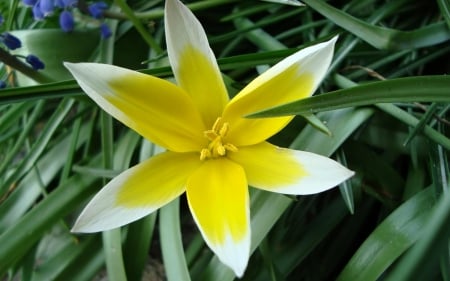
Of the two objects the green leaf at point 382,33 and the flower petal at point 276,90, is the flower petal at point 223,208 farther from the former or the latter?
the green leaf at point 382,33

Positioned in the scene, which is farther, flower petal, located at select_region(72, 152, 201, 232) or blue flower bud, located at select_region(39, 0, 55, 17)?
blue flower bud, located at select_region(39, 0, 55, 17)

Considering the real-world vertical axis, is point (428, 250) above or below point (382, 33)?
below

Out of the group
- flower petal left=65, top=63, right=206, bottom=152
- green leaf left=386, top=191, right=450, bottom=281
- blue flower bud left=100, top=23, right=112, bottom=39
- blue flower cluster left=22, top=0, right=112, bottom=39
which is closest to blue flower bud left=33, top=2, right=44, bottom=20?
blue flower cluster left=22, top=0, right=112, bottom=39

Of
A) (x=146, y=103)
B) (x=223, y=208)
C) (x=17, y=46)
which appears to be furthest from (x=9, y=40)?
(x=223, y=208)

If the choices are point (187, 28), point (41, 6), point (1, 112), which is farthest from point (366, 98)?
point (1, 112)

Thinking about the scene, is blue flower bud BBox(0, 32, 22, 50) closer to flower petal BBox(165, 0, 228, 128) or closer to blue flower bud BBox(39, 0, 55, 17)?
blue flower bud BBox(39, 0, 55, 17)

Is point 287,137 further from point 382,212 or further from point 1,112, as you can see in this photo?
point 1,112

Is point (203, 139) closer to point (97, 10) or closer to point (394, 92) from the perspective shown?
point (394, 92)
